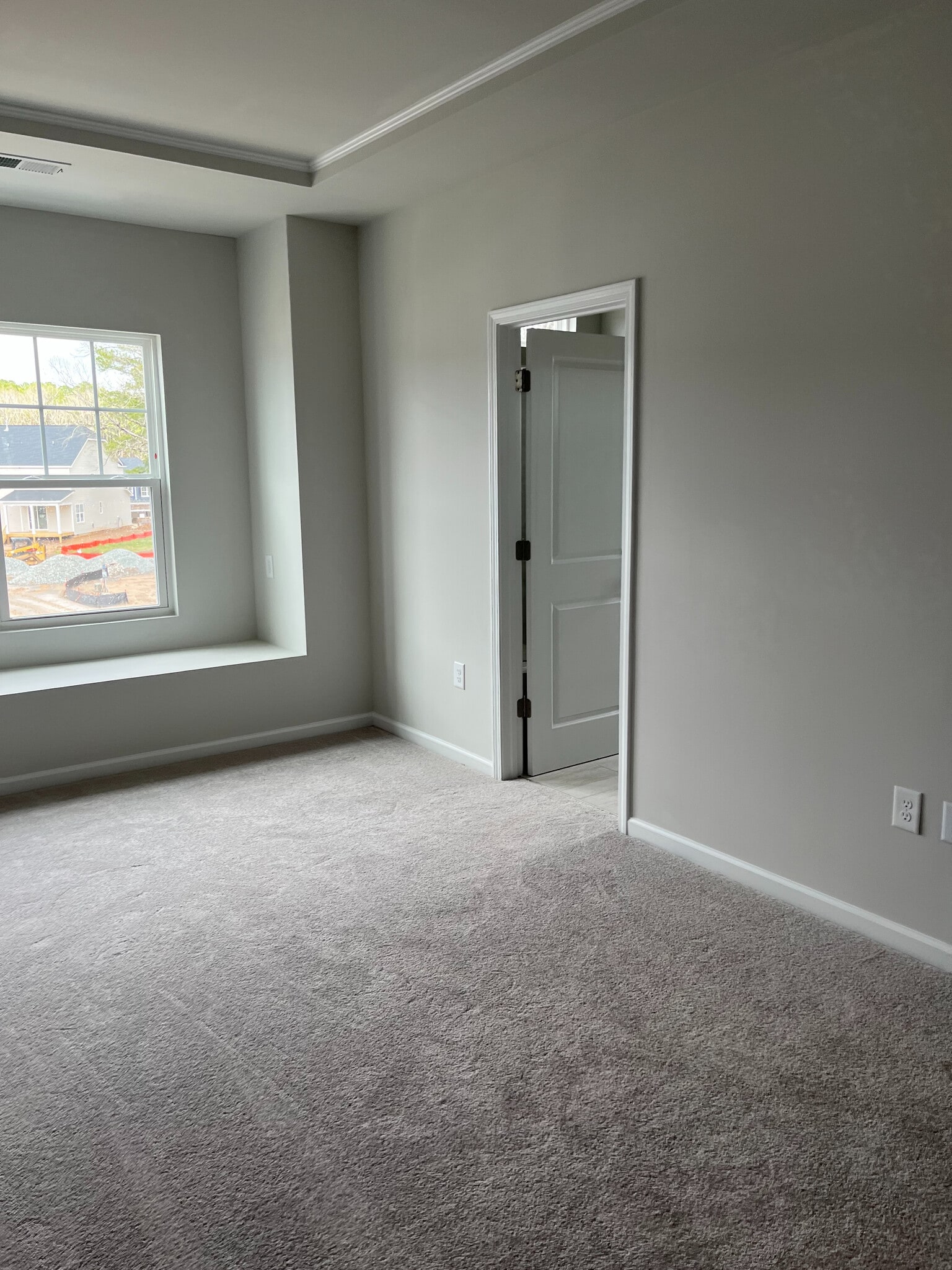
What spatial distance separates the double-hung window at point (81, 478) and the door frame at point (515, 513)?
1.95 metres

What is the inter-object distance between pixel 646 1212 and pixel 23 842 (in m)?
2.79

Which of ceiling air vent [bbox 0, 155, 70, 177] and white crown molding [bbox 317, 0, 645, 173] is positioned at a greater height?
white crown molding [bbox 317, 0, 645, 173]

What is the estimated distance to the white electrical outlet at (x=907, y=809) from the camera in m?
2.69

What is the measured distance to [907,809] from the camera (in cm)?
272

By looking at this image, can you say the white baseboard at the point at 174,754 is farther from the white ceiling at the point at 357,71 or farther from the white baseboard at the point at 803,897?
the white ceiling at the point at 357,71

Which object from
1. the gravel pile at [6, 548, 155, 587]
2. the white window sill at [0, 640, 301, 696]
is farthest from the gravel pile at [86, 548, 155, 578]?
the white window sill at [0, 640, 301, 696]

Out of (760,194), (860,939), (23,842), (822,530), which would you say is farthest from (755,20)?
(23,842)

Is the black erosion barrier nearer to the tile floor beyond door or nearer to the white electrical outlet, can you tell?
the tile floor beyond door

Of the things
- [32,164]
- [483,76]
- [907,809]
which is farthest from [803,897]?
[32,164]

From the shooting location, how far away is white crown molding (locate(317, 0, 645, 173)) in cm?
259

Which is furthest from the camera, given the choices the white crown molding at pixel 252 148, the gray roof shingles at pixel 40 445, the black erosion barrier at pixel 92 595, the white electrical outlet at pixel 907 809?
the black erosion barrier at pixel 92 595

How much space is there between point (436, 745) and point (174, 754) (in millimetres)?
1281

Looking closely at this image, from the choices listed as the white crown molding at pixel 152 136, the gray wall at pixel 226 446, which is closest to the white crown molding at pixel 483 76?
the white crown molding at pixel 152 136

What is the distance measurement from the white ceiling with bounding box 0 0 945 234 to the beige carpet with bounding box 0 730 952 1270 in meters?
2.56
